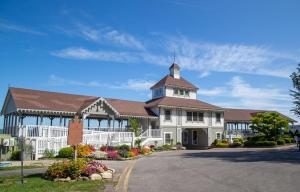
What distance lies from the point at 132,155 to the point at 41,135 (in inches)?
273

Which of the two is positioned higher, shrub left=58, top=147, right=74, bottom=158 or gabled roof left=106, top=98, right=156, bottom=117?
gabled roof left=106, top=98, right=156, bottom=117

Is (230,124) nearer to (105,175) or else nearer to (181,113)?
(181,113)

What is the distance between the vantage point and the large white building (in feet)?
94.9

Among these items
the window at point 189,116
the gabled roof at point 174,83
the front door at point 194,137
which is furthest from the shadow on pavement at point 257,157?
the front door at point 194,137

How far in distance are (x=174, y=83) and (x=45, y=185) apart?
1486 inches

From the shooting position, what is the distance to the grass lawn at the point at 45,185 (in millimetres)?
10781

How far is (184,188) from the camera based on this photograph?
36.1 ft

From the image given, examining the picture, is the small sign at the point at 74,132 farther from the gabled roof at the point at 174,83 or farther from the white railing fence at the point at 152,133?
the gabled roof at the point at 174,83

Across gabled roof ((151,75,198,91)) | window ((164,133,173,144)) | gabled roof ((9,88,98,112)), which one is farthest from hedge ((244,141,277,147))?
gabled roof ((9,88,98,112))

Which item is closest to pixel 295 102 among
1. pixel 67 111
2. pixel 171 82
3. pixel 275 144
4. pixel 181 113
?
pixel 275 144

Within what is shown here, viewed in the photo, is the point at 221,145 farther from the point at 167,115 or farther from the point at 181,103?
the point at 167,115

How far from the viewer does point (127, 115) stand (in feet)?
129

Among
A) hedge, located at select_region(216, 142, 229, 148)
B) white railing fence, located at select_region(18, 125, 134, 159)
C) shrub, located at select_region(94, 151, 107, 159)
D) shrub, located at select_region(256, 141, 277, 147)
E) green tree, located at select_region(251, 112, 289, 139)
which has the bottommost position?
hedge, located at select_region(216, 142, 229, 148)

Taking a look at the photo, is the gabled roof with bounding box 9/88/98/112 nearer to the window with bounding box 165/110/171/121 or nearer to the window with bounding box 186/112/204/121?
the window with bounding box 165/110/171/121
